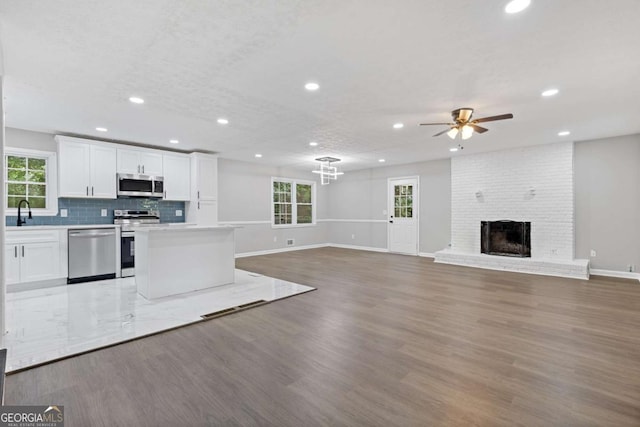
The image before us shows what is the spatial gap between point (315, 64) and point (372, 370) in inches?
104

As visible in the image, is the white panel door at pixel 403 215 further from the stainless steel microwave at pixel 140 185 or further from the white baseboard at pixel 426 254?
the stainless steel microwave at pixel 140 185

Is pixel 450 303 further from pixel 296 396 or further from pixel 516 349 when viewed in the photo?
pixel 296 396

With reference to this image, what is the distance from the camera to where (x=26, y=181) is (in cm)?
499

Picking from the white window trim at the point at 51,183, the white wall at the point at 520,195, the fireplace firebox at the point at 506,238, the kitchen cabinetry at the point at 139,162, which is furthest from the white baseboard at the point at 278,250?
the fireplace firebox at the point at 506,238

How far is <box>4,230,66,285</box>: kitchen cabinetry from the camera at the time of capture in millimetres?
4368

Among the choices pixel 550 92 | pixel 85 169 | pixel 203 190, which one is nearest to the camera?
pixel 550 92

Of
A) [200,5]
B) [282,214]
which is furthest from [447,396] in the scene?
[282,214]

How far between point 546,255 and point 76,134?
9.03 m

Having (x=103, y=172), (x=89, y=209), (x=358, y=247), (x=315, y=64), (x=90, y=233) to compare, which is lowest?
(x=358, y=247)

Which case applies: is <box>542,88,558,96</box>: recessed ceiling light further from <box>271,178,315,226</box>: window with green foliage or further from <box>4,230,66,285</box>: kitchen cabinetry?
<box>4,230,66,285</box>: kitchen cabinetry

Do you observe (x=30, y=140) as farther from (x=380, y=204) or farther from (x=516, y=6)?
(x=380, y=204)

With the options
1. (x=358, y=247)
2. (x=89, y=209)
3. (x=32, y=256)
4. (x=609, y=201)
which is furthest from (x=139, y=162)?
(x=609, y=201)

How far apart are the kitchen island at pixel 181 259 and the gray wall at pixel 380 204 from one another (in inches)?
206

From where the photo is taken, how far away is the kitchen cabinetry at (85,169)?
196 inches
